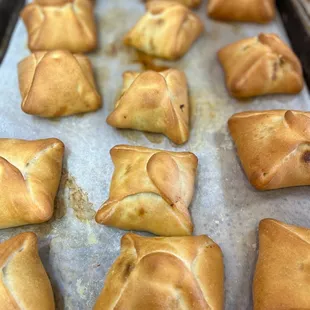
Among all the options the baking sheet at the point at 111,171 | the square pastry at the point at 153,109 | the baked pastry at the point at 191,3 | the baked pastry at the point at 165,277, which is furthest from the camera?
the baked pastry at the point at 191,3

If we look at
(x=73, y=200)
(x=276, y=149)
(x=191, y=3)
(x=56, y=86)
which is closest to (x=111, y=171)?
(x=73, y=200)

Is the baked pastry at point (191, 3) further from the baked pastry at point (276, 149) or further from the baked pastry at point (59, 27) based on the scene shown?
the baked pastry at point (276, 149)

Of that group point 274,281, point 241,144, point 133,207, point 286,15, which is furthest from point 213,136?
point 286,15

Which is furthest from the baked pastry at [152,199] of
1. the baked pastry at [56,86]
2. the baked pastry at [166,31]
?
the baked pastry at [166,31]

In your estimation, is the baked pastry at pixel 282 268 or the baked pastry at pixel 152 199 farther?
the baked pastry at pixel 152 199

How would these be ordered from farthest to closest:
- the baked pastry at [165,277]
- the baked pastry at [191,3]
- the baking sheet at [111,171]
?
the baked pastry at [191,3] < the baking sheet at [111,171] < the baked pastry at [165,277]

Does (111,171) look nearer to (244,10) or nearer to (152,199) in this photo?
(152,199)
